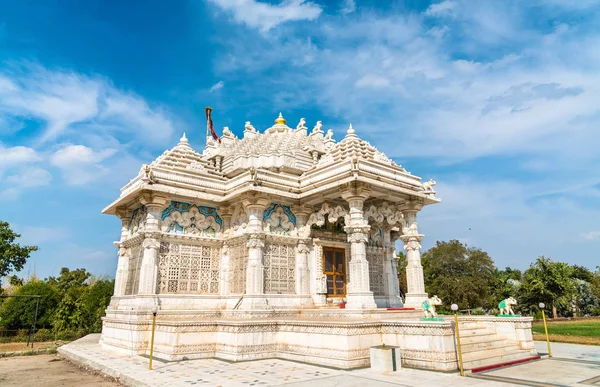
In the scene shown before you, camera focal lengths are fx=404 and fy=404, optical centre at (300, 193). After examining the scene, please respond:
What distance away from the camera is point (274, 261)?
13891 millimetres

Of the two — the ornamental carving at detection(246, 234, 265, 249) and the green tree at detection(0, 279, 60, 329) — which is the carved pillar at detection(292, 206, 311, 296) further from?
the green tree at detection(0, 279, 60, 329)

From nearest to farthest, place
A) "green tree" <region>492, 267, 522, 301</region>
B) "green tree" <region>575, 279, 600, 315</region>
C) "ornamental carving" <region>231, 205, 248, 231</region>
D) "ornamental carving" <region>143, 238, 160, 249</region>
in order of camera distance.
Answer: "ornamental carving" <region>143, 238, 160, 249</region>, "ornamental carving" <region>231, 205, 248, 231</region>, "green tree" <region>492, 267, 522, 301</region>, "green tree" <region>575, 279, 600, 315</region>

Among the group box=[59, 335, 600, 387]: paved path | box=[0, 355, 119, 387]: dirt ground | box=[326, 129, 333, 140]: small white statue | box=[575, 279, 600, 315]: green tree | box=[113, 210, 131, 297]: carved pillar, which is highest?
box=[326, 129, 333, 140]: small white statue

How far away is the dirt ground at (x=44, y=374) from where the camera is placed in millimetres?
9471

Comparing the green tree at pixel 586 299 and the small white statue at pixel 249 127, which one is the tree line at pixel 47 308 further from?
the green tree at pixel 586 299

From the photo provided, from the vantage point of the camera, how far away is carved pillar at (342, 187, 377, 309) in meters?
11.7

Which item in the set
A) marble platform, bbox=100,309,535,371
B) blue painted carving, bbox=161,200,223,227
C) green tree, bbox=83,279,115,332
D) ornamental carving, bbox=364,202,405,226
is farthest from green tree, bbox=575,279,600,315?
green tree, bbox=83,279,115,332

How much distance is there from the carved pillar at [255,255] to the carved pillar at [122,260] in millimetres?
5141

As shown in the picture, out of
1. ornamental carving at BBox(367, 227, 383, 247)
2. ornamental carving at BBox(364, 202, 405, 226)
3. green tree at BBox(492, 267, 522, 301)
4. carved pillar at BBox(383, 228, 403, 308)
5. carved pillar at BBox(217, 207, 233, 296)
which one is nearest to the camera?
ornamental carving at BBox(364, 202, 405, 226)

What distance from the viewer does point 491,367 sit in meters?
9.48

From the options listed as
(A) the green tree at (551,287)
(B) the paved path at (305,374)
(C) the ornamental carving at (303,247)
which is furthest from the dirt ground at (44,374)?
(A) the green tree at (551,287)

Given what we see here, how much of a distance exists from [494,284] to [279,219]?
96.7 feet

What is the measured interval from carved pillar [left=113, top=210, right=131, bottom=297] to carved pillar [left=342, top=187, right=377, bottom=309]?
27.8 feet

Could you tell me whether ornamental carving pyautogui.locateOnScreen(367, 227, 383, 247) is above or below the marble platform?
above
